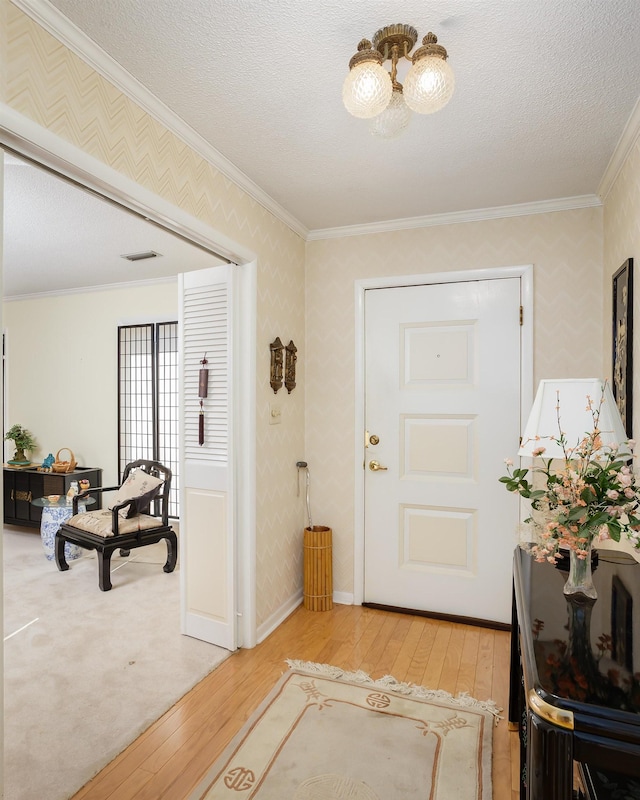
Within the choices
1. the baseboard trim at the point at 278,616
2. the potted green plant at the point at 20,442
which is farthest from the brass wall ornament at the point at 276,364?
the potted green plant at the point at 20,442

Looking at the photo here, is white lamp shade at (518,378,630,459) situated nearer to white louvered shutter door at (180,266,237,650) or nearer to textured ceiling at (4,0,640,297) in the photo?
textured ceiling at (4,0,640,297)

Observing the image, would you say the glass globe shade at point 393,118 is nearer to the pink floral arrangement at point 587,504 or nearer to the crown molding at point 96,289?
the pink floral arrangement at point 587,504

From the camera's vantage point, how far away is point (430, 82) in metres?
1.35

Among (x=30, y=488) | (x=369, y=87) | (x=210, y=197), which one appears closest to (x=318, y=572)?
(x=210, y=197)

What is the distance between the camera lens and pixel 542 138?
7.23 ft

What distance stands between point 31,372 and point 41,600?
10.4ft

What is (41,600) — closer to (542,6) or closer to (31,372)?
(31,372)

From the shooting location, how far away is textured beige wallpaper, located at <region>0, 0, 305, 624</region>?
146cm

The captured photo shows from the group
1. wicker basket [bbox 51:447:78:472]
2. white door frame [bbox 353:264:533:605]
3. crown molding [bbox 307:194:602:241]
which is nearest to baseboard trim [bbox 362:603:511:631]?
white door frame [bbox 353:264:533:605]

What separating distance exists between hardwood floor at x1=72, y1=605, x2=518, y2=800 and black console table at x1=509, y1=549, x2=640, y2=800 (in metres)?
0.86

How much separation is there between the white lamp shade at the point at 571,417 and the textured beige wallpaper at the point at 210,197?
1564 millimetres

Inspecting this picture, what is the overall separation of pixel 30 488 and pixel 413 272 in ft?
14.7

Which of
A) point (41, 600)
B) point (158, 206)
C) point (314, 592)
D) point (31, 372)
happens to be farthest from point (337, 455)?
point (31, 372)

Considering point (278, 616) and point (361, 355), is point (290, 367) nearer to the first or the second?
point (361, 355)
